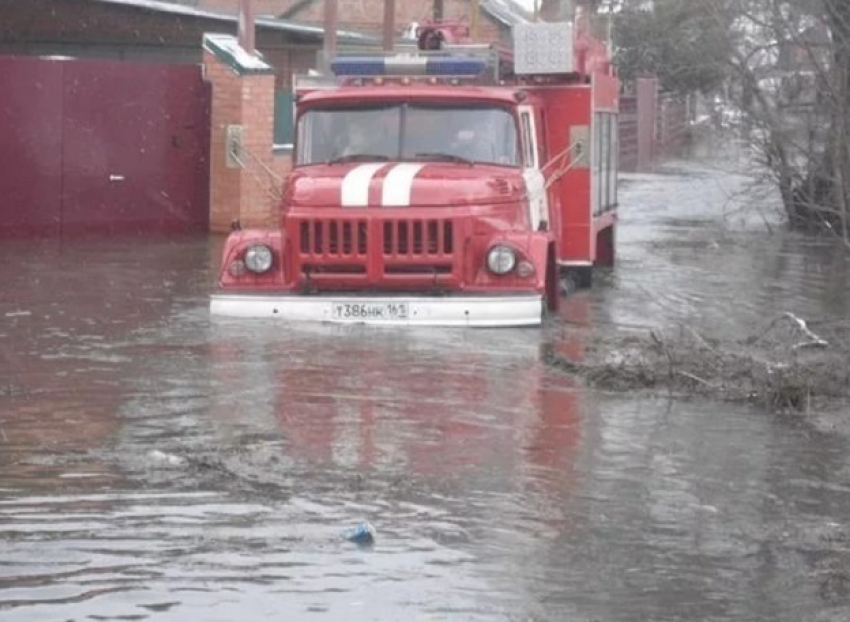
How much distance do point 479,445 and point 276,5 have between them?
4648 cm

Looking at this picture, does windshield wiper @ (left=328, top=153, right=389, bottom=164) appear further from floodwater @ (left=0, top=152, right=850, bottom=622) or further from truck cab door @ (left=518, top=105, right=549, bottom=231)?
floodwater @ (left=0, top=152, right=850, bottom=622)

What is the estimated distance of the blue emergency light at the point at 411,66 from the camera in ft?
54.8

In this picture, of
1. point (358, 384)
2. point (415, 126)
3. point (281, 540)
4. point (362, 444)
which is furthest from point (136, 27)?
point (281, 540)

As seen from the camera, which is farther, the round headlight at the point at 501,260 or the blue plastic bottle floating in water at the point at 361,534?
the round headlight at the point at 501,260

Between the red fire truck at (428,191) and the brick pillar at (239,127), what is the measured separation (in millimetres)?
7274

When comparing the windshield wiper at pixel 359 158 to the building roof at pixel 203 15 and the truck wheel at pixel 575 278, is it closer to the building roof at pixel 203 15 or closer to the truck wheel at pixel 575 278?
the truck wheel at pixel 575 278

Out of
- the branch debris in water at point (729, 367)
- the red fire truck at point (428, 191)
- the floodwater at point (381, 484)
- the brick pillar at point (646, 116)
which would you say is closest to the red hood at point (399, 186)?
the red fire truck at point (428, 191)

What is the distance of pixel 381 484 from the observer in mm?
9203

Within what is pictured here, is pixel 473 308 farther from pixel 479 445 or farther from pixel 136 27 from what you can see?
pixel 136 27

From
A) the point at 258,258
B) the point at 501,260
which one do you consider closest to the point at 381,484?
the point at 501,260

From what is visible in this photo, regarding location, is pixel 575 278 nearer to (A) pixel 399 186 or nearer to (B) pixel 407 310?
(A) pixel 399 186

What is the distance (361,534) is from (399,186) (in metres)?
7.26

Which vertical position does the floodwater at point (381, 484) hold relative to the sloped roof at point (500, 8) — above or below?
below

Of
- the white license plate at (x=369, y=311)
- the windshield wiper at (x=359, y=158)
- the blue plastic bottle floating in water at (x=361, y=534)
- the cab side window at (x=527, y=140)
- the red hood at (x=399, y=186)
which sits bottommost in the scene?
the blue plastic bottle floating in water at (x=361, y=534)
